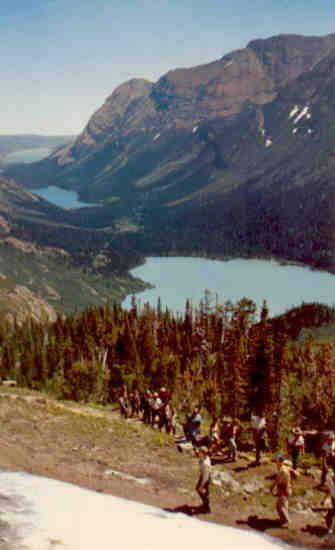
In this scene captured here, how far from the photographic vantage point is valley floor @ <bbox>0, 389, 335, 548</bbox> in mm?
34406

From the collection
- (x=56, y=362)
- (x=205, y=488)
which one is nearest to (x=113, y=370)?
(x=56, y=362)

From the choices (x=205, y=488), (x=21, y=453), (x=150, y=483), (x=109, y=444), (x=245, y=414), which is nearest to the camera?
(x=205, y=488)

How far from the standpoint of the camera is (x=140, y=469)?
4084 centimetres

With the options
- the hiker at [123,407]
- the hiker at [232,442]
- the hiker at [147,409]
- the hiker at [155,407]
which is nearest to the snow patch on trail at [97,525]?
the hiker at [232,442]

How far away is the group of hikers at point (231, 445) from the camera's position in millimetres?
32719

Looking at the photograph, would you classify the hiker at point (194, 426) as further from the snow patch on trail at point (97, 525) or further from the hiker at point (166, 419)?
the snow patch on trail at point (97, 525)

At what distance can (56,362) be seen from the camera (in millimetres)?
161625

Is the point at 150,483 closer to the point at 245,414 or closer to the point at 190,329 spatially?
the point at 245,414

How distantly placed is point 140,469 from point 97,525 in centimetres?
993

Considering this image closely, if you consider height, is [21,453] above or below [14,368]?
above

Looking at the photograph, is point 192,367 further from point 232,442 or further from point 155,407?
point 232,442

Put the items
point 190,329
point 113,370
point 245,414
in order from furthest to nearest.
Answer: point 190,329, point 113,370, point 245,414

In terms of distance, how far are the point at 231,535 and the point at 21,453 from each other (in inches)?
709

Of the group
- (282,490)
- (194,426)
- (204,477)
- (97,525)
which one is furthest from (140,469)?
(282,490)
